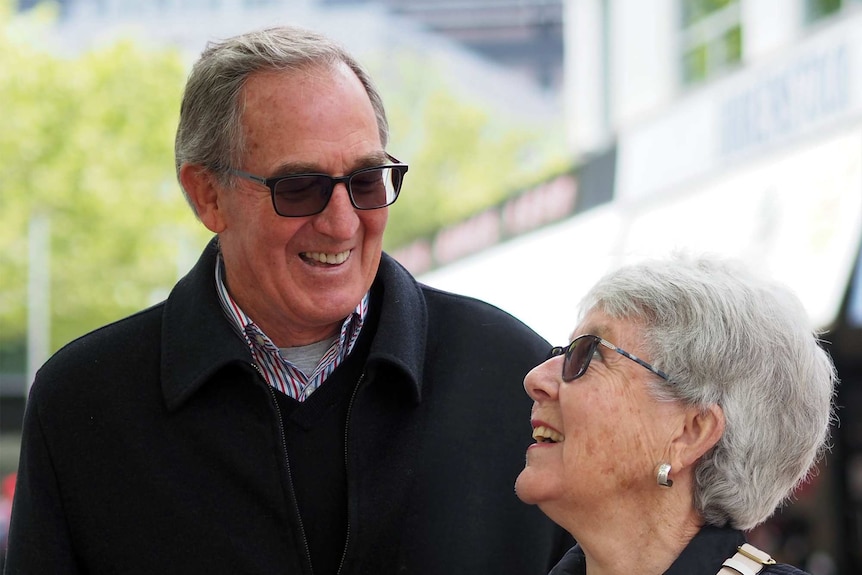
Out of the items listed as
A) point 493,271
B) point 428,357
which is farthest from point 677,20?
point 428,357

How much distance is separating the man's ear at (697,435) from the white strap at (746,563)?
20cm

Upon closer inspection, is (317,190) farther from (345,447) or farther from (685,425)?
(685,425)

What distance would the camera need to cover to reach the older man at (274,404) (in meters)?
2.44

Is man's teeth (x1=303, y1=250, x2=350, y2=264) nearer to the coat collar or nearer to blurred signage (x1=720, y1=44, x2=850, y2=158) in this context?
the coat collar

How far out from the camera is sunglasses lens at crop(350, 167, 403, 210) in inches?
96.3

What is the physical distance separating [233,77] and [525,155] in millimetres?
23295

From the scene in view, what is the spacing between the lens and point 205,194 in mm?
2643

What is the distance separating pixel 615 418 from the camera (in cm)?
231

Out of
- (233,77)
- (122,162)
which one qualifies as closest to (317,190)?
(233,77)

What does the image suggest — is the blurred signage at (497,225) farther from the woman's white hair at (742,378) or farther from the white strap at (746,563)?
the white strap at (746,563)

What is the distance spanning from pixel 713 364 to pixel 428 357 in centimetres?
68

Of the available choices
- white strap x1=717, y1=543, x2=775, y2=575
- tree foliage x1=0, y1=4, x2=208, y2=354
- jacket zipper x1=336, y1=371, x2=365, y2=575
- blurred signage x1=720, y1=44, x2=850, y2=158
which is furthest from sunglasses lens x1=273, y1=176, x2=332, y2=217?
tree foliage x1=0, y1=4, x2=208, y2=354

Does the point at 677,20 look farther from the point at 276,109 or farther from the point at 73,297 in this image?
the point at 73,297

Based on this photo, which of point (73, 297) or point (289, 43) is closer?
point (289, 43)
